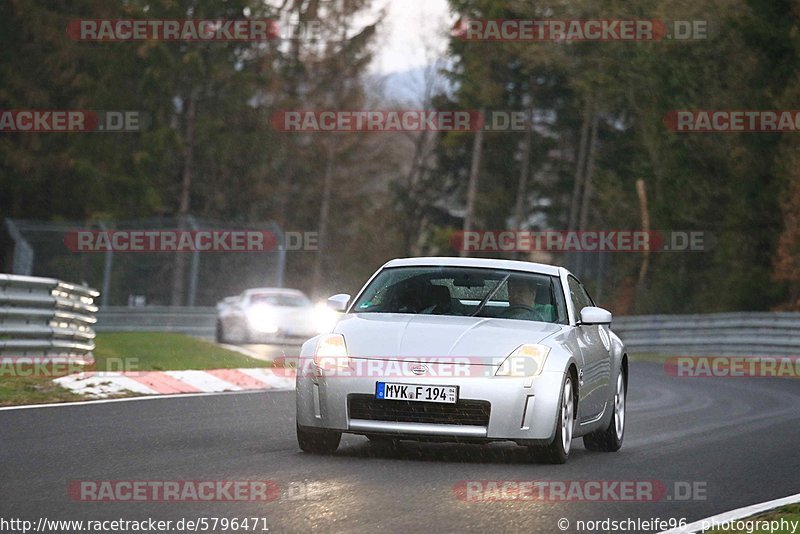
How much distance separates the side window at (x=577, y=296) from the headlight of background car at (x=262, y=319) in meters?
19.6

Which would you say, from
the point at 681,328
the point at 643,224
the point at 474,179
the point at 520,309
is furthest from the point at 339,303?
the point at 474,179

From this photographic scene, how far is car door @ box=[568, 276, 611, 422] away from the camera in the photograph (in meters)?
10.5

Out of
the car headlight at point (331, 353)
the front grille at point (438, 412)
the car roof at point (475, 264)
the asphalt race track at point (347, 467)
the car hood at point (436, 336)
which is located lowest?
the asphalt race track at point (347, 467)

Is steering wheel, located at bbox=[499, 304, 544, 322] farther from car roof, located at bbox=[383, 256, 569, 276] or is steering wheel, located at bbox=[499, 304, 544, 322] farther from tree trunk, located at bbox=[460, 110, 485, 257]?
tree trunk, located at bbox=[460, 110, 485, 257]

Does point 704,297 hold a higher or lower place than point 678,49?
lower

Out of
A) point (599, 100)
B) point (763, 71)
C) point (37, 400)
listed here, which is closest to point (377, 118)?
point (599, 100)

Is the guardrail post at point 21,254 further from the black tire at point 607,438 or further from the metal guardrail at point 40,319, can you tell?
the black tire at point 607,438

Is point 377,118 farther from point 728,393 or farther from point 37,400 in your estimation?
point 37,400

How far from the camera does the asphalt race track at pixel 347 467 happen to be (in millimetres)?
7145

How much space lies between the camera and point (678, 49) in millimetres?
48031

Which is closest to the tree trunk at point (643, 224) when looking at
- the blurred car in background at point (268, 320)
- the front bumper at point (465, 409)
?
the blurred car in background at point (268, 320)

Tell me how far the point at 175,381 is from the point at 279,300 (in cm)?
1590

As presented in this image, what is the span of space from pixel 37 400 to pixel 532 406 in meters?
5.89

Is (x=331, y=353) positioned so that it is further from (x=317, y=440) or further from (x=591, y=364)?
(x=591, y=364)
